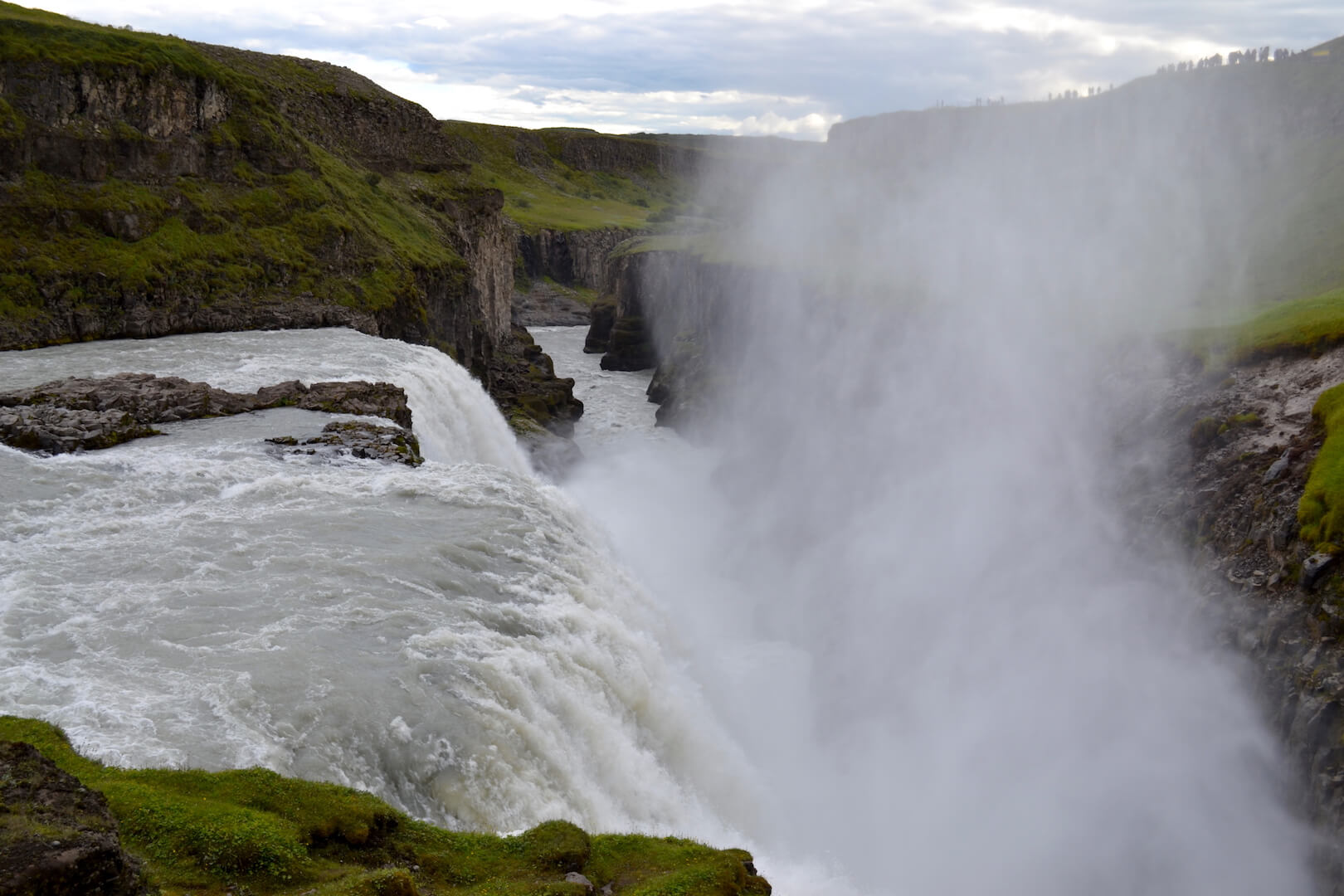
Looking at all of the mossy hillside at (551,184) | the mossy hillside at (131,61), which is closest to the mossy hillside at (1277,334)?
the mossy hillside at (131,61)

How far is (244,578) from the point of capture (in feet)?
58.1

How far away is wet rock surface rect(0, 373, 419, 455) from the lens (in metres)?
23.4

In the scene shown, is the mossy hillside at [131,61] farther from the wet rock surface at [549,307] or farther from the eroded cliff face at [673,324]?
the wet rock surface at [549,307]

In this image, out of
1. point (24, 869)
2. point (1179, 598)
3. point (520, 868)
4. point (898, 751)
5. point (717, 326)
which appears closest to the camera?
point (24, 869)

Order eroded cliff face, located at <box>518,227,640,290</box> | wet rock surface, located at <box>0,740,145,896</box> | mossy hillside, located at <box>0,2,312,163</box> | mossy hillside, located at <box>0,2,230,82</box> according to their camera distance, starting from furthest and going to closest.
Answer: eroded cliff face, located at <box>518,227,640,290</box> < mossy hillside, located at <box>0,2,312,163</box> < mossy hillside, located at <box>0,2,230,82</box> < wet rock surface, located at <box>0,740,145,896</box>

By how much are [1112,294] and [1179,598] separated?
20.6 metres

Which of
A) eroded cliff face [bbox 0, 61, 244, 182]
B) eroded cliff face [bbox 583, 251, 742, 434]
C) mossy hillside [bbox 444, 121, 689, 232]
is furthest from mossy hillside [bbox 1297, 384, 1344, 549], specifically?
mossy hillside [bbox 444, 121, 689, 232]

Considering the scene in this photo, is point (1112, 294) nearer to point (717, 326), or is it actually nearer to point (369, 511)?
point (717, 326)

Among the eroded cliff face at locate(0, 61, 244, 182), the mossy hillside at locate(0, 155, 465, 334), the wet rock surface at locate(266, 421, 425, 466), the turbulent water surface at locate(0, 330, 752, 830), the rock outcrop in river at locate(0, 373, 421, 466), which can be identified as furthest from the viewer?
the eroded cliff face at locate(0, 61, 244, 182)

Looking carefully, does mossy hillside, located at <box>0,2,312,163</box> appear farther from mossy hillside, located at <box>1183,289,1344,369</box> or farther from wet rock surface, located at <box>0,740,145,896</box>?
mossy hillside, located at <box>1183,289,1344,369</box>

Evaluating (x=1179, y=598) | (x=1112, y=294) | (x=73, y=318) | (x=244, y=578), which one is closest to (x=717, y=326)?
(x=1112, y=294)

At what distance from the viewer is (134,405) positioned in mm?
26578

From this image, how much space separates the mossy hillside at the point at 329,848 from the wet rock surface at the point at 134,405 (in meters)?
13.7

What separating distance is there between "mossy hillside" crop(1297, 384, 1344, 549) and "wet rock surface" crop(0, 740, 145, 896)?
2219 cm
